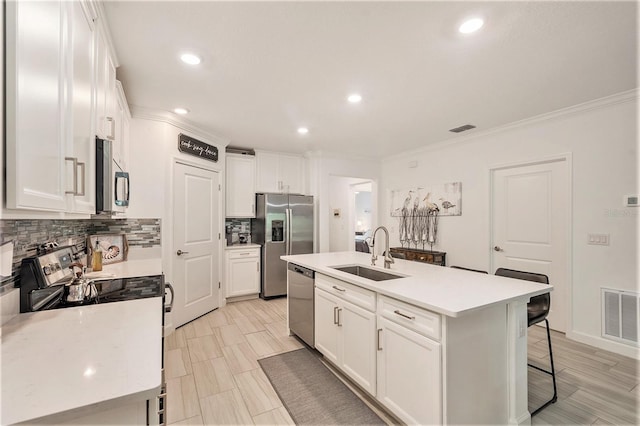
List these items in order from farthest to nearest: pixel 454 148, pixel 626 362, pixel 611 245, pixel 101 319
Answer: pixel 454 148
pixel 611 245
pixel 626 362
pixel 101 319

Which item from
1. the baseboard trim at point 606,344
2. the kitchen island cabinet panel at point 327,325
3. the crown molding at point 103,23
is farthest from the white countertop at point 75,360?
the baseboard trim at point 606,344

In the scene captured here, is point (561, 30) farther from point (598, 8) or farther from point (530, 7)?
point (530, 7)

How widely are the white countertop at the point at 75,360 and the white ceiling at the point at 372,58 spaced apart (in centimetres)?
167

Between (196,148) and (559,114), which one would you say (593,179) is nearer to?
(559,114)

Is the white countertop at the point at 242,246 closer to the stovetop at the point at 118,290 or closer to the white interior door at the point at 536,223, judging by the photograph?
the stovetop at the point at 118,290

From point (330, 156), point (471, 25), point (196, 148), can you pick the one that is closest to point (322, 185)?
point (330, 156)

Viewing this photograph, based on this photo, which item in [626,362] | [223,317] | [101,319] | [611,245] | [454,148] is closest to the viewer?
[101,319]

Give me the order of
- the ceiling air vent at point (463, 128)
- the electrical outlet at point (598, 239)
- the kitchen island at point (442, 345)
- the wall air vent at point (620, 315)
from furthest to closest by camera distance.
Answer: the ceiling air vent at point (463, 128)
the electrical outlet at point (598, 239)
the wall air vent at point (620, 315)
the kitchen island at point (442, 345)

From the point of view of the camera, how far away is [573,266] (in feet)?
9.95

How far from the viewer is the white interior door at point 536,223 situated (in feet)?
10.5

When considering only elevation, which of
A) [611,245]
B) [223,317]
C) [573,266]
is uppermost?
[611,245]

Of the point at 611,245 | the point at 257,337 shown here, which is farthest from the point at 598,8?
the point at 257,337

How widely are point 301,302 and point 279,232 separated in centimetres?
195

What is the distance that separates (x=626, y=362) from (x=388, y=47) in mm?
3485
